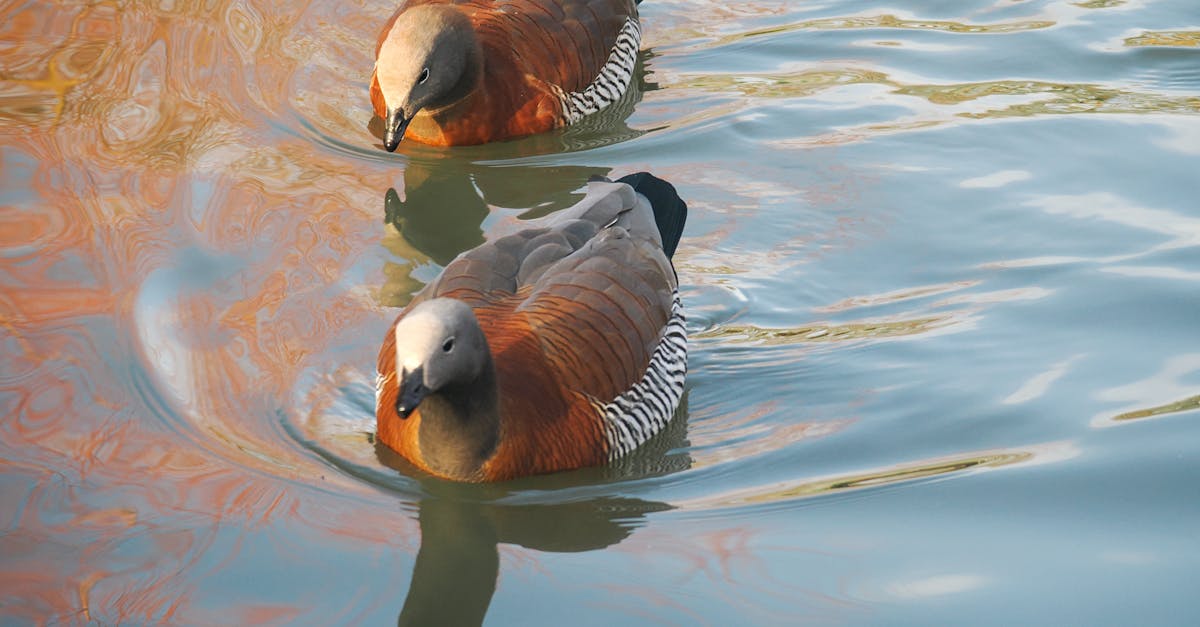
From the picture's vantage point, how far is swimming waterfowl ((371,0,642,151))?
8.62 meters

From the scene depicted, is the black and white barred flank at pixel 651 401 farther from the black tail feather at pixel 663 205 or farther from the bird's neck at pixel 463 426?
the black tail feather at pixel 663 205

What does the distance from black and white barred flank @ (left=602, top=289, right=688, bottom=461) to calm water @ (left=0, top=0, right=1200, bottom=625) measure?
97 millimetres

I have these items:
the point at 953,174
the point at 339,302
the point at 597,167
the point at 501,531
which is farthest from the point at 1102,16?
the point at 501,531

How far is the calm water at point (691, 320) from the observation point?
18.0ft

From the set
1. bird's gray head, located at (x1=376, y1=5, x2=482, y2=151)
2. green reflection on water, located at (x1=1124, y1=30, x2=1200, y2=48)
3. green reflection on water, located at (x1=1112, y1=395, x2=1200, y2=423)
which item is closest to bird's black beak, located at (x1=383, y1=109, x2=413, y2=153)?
bird's gray head, located at (x1=376, y1=5, x2=482, y2=151)

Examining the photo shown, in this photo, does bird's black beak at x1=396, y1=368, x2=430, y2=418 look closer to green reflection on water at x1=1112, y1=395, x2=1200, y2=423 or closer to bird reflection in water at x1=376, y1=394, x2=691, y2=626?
bird reflection in water at x1=376, y1=394, x2=691, y2=626

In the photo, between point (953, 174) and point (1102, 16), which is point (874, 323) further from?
point (1102, 16)

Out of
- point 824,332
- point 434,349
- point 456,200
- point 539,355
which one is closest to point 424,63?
point 456,200

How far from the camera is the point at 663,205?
720cm

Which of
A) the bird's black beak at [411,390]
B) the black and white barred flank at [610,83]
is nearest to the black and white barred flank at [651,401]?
the bird's black beak at [411,390]

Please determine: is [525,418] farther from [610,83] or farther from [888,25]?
[888,25]

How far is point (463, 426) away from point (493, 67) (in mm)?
3789

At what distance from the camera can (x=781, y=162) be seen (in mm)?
8961

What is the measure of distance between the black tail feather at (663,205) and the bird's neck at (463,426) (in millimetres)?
1640
